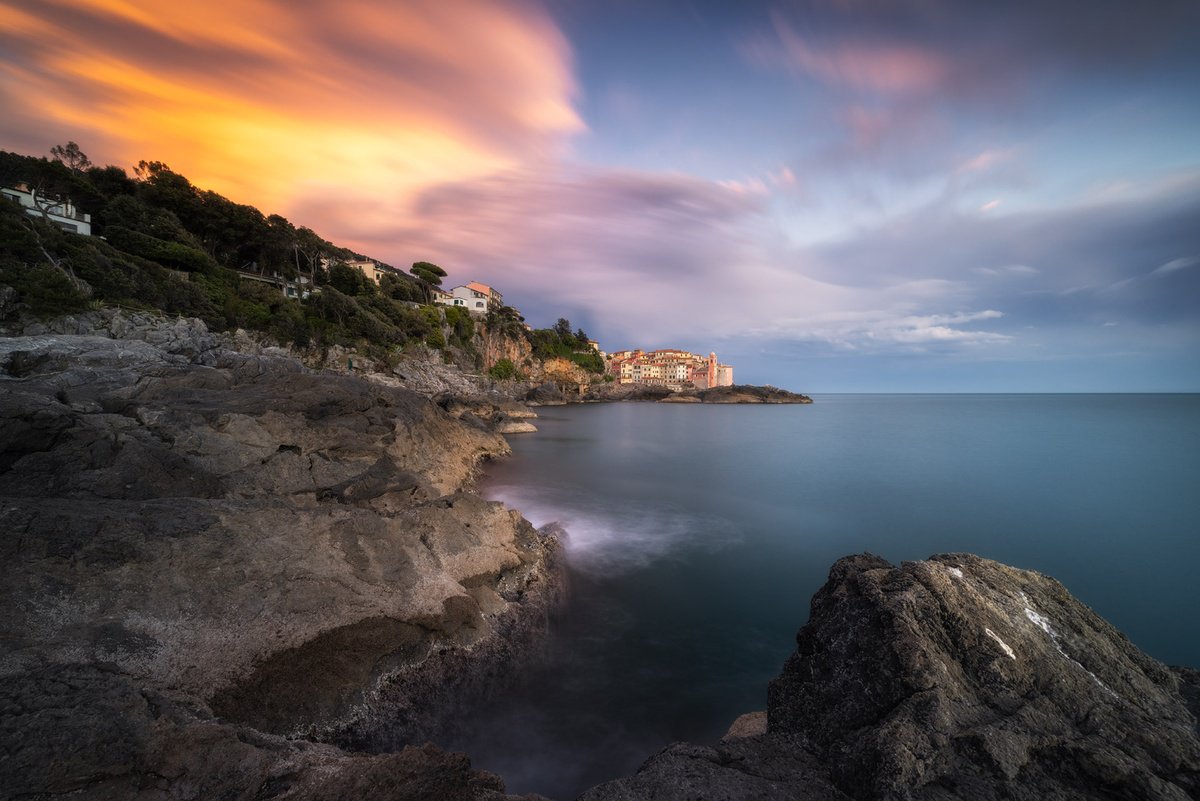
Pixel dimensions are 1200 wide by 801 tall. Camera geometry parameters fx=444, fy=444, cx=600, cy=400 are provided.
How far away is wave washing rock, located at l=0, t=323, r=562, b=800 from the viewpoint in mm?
2799

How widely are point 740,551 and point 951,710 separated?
9496mm

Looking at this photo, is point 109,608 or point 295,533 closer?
point 109,608

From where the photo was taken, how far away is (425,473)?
45.3 feet

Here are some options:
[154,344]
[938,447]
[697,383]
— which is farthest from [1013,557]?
[697,383]

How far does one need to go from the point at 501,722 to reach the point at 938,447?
37.2 m

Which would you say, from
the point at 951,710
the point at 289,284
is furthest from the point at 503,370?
the point at 951,710

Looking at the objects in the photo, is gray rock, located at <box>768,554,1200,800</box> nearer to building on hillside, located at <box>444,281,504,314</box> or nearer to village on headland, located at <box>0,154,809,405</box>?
village on headland, located at <box>0,154,809,405</box>

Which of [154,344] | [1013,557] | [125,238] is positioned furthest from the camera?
[125,238]

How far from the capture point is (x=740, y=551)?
1223 cm

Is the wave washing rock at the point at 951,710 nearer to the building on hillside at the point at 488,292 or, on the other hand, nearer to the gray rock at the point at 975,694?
the gray rock at the point at 975,694

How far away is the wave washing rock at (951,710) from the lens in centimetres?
269

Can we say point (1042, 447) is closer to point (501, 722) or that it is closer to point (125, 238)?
point (501, 722)

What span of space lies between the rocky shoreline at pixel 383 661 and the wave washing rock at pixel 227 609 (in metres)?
0.02

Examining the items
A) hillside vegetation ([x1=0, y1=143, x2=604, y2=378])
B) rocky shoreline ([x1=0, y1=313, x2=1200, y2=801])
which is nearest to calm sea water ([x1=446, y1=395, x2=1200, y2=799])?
rocky shoreline ([x1=0, y1=313, x2=1200, y2=801])
